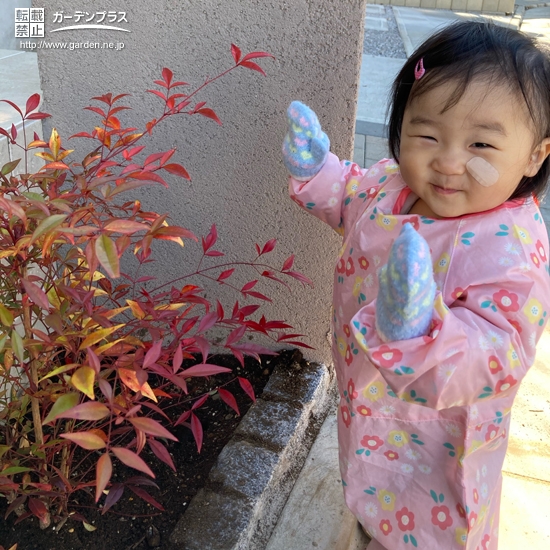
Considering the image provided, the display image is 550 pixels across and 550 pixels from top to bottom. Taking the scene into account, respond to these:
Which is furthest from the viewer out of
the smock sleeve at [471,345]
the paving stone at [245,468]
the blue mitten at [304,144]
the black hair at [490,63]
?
the paving stone at [245,468]

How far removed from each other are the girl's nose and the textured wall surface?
72 centimetres

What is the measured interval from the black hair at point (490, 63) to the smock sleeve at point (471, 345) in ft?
1.00

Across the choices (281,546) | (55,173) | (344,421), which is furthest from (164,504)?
(55,173)

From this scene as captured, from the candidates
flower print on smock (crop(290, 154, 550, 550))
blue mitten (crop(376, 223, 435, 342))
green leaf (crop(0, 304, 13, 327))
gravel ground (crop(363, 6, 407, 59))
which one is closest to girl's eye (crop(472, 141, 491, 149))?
flower print on smock (crop(290, 154, 550, 550))

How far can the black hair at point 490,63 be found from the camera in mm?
1085

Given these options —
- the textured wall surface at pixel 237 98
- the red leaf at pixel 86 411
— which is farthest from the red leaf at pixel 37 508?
the textured wall surface at pixel 237 98

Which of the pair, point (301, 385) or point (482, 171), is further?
point (301, 385)

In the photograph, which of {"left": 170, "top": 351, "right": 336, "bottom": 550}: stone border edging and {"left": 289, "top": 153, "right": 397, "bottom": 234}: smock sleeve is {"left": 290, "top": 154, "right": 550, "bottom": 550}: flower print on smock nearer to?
{"left": 289, "top": 153, "right": 397, "bottom": 234}: smock sleeve

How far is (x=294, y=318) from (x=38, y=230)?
1358 millimetres

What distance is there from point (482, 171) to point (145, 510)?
1249 mm

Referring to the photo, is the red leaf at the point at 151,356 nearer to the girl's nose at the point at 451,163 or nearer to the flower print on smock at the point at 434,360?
the flower print on smock at the point at 434,360

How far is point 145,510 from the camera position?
1660 mm

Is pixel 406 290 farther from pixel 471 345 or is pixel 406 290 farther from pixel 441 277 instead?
pixel 441 277

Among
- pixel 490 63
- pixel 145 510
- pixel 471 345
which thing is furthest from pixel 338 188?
pixel 145 510
